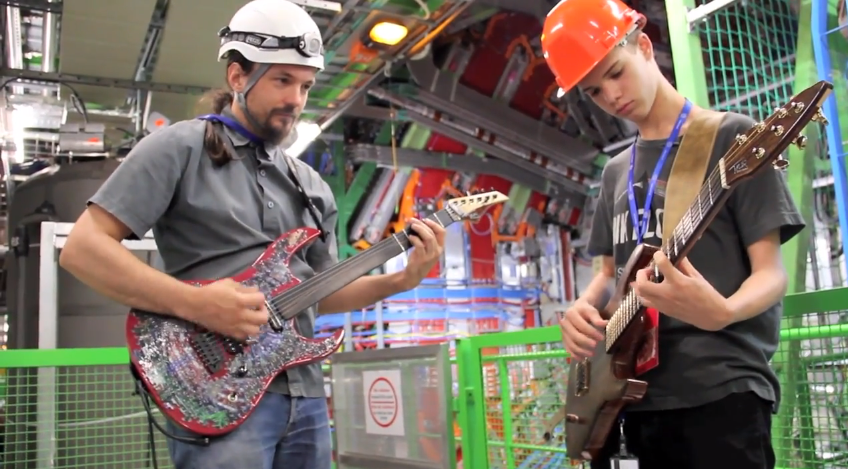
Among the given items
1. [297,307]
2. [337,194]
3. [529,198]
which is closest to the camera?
[297,307]

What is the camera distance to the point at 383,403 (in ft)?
11.4

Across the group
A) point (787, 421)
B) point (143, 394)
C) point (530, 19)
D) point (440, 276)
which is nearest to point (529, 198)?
point (440, 276)

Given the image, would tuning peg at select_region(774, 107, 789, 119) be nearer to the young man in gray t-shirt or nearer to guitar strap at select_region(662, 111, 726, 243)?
the young man in gray t-shirt

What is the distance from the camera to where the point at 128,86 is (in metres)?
5.74

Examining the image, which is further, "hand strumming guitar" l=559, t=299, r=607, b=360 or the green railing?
the green railing

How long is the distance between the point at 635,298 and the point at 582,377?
41 cm

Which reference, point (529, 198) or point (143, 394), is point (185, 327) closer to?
point (143, 394)

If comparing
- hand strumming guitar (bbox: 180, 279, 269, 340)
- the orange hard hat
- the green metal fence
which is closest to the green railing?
the green metal fence

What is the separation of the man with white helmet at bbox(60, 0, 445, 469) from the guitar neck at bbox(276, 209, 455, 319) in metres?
0.05

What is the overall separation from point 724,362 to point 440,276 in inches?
272

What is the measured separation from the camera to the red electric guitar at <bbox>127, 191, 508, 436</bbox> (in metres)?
1.79

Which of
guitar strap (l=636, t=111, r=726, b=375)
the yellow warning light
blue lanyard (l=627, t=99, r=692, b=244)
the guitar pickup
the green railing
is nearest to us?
guitar strap (l=636, t=111, r=726, b=375)

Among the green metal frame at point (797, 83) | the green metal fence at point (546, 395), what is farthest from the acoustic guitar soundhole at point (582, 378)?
the green metal frame at point (797, 83)

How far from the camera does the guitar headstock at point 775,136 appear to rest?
1.32 metres
